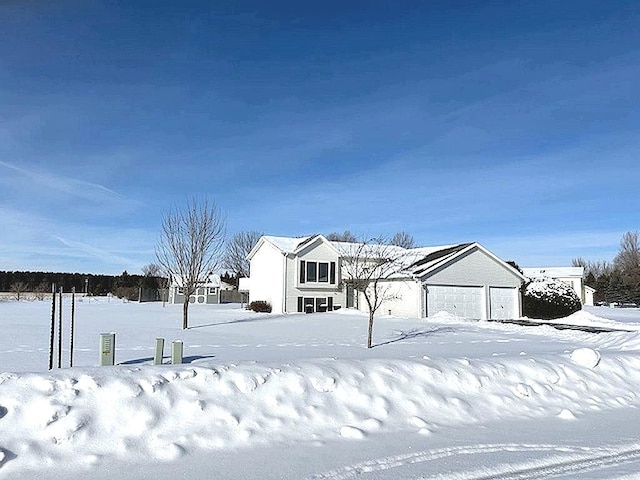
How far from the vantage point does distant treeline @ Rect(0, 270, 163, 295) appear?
276 feet

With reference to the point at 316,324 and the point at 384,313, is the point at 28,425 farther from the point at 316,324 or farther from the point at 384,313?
the point at 384,313

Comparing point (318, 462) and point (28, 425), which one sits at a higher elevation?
point (28, 425)

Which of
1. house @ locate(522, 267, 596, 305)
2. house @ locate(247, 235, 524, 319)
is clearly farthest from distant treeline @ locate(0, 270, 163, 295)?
house @ locate(522, 267, 596, 305)

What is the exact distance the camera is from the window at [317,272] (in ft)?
123

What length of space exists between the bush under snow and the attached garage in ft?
3.19

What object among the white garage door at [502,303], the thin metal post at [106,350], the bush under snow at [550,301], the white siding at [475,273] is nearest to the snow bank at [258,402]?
the thin metal post at [106,350]

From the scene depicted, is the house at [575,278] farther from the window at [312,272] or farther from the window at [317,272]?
the window at [312,272]

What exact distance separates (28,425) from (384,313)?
30.0m

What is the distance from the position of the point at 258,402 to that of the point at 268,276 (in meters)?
32.4

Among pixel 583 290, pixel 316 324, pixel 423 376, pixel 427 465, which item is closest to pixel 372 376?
pixel 423 376

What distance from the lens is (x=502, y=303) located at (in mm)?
35094

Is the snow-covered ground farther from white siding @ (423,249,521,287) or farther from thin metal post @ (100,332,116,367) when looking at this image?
white siding @ (423,249,521,287)

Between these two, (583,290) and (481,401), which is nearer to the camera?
(481,401)

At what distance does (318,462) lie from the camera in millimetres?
5914
